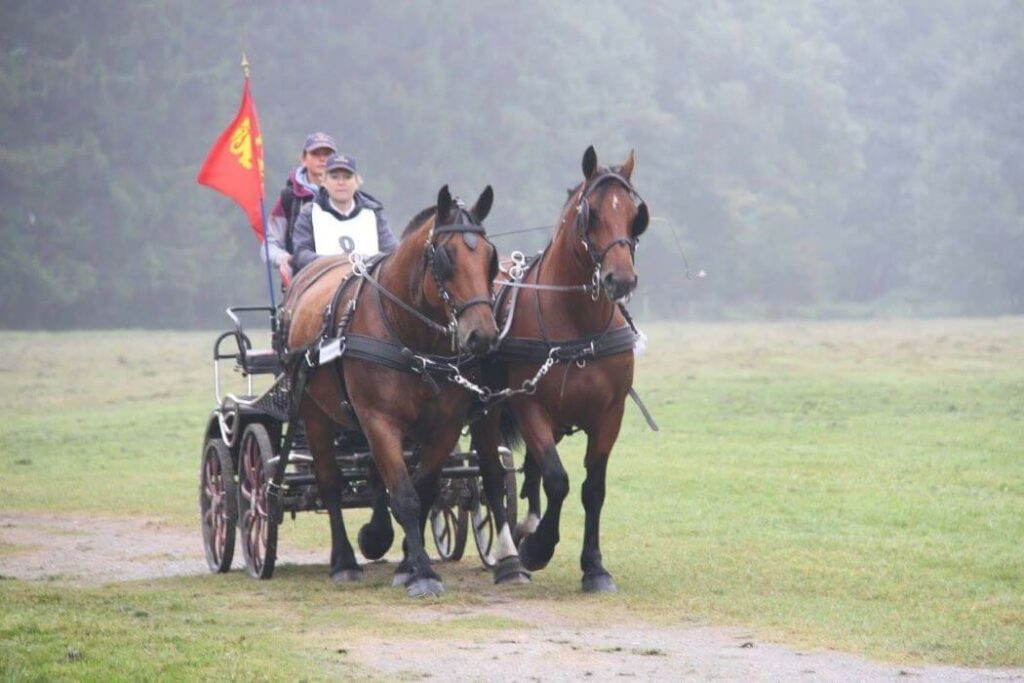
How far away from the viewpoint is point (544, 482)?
953cm

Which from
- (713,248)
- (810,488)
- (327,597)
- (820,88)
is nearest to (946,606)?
(327,597)

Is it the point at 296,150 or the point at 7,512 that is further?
the point at 296,150

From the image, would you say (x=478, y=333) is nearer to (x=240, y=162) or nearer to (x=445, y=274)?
(x=445, y=274)

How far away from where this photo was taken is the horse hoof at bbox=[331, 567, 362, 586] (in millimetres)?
10219

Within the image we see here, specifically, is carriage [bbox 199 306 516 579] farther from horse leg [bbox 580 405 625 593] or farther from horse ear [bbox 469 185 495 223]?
horse ear [bbox 469 185 495 223]

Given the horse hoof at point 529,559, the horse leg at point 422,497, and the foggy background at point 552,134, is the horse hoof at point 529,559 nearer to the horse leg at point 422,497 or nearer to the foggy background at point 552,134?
the horse leg at point 422,497

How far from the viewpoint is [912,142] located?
71500 millimetres

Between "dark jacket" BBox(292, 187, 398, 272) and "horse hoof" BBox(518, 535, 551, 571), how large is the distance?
2220 millimetres

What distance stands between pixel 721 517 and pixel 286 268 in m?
3.71

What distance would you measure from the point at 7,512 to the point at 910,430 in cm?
929

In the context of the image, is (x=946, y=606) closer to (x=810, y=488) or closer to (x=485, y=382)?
(x=485, y=382)

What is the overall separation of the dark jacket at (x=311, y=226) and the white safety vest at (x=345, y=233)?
2 centimetres

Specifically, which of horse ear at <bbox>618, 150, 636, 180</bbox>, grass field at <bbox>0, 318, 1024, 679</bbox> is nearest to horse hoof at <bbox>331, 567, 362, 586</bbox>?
grass field at <bbox>0, 318, 1024, 679</bbox>

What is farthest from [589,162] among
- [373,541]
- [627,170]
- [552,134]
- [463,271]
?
[552,134]
